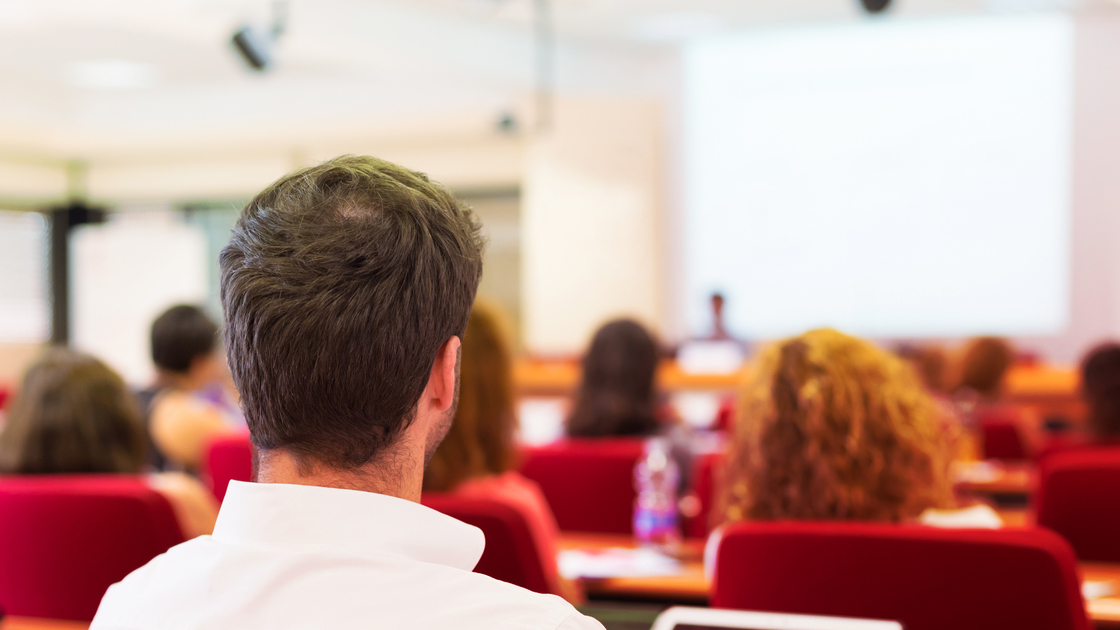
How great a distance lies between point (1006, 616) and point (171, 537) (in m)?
1.61

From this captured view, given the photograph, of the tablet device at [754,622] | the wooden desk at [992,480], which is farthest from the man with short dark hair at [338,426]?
the wooden desk at [992,480]

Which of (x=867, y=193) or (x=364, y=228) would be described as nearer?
(x=364, y=228)

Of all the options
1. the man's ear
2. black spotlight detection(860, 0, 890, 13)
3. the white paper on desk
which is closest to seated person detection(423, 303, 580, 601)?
the white paper on desk

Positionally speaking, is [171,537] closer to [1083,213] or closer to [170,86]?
[1083,213]

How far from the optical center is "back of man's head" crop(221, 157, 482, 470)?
0.89 metres

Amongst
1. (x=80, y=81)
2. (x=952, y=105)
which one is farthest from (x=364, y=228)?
(x=80, y=81)

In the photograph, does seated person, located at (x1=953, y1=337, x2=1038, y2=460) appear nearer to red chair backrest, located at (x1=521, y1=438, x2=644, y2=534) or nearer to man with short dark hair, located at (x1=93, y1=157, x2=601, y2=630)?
red chair backrest, located at (x1=521, y1=438, x2=644, y2=534)

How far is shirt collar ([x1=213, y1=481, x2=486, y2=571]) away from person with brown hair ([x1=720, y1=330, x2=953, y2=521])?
126 centimetres

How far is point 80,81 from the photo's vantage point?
9484 millimetres

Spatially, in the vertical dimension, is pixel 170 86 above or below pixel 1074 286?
above

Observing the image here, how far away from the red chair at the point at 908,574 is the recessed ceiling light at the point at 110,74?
868 centimetres

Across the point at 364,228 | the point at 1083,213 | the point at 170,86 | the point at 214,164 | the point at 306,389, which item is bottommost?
the point at 306,389

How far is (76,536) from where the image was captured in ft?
7.13

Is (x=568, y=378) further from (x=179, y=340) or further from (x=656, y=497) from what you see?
(x=656, y=497)
